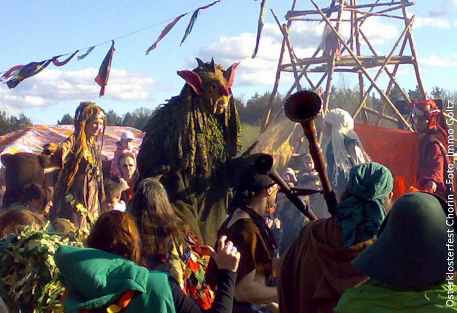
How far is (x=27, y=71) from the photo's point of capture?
7941 mm

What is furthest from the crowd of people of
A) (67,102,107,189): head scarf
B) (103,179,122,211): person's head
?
(67,102,107,189): head scarf

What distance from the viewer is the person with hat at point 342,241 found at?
10.4 ft

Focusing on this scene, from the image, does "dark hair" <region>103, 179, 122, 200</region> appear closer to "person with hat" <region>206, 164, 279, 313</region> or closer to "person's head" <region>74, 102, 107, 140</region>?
"person's head" <region>74, 102, 107, 140</region>

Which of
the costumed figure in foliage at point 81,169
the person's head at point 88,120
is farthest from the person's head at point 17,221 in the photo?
the person's head at point 88,120

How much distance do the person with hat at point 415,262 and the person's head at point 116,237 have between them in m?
0.94

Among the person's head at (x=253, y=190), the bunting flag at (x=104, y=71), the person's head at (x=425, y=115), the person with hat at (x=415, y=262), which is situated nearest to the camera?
the person with hat at (x=415, y=262)

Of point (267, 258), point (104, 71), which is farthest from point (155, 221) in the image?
point (104, 71)

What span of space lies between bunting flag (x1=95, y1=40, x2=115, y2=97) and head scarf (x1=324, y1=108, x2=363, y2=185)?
7.82 feet

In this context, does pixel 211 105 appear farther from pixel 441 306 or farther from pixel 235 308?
pixel 441 306

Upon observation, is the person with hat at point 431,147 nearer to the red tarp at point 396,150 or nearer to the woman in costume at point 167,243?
the red tarp at point 396,150

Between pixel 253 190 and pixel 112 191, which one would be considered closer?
pixel 253 190

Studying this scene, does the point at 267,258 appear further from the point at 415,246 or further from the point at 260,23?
the point at 260,23

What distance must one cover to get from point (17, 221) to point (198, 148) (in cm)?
163

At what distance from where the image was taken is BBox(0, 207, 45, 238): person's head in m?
4.09
